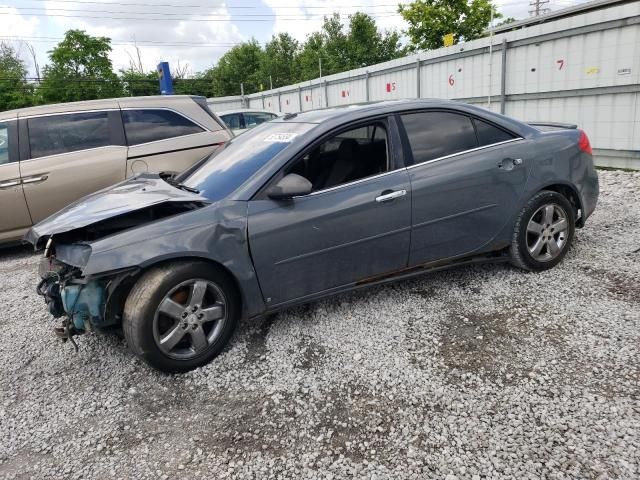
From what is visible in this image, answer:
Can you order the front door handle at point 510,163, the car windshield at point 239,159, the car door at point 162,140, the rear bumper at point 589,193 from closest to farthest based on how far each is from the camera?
the car windshield at point 239,159 → the front door handle at point 510,163 → the rear bumper at point 589,193 → the car door at point 162,140

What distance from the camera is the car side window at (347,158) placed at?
324cm

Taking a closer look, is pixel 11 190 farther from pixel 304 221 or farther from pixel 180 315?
pixel 304 221

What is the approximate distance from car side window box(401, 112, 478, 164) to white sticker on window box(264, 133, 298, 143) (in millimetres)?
848

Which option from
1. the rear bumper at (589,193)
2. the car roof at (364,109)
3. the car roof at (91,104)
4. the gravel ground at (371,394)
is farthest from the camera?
the car roof at (91,104)

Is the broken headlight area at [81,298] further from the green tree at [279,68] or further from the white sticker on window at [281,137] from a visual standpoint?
the green tree at [279,68]

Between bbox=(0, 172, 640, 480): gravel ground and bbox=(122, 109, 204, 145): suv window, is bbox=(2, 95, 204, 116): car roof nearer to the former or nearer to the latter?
bbox=(122, 109, 204, 145): suv window

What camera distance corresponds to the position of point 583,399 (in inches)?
94.8

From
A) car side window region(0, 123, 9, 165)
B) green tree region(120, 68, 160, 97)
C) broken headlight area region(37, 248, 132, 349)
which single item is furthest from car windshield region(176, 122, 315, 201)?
green tree region(120, 68, 160, 97)

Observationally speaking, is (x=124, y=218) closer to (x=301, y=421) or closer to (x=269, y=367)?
(x=269, y=367)

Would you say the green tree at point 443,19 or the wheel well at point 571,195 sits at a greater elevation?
the green tree at point 443,19

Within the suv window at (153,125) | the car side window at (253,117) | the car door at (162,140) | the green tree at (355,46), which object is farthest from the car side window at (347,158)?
the green tree at (355,46)

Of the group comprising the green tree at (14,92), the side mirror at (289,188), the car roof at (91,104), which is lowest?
the side mirror at (289,188)

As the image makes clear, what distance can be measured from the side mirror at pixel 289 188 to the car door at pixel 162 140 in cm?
328

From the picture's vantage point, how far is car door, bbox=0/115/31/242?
536 centimetres
